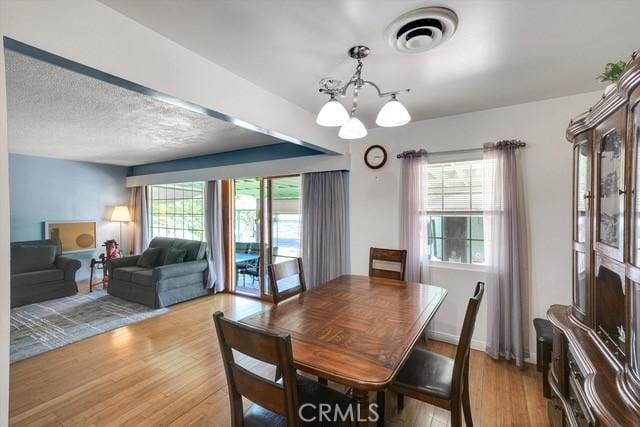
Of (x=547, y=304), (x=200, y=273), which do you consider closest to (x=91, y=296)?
(x=200, y=273)

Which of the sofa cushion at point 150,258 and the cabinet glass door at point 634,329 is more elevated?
the cabinet glass door at point 634,329

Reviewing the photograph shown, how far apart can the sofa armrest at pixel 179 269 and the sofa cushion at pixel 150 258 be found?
1.81 ft

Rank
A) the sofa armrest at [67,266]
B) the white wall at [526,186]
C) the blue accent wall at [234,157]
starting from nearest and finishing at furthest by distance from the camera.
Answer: the white wall at [526,186] → the blue accent wall at [234,157] → the sofa armrest at [67,266]

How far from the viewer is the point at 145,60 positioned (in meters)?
Answer: 1.45

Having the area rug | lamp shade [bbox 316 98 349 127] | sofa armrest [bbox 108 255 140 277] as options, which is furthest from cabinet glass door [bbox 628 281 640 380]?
sofa armrest [bbox 108 255 140 277]

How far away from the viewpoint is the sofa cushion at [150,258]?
14.9 ft

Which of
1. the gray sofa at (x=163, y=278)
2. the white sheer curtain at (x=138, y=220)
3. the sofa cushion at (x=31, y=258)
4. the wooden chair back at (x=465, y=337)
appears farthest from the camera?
the white sheer curtain at (x=138, y=220)

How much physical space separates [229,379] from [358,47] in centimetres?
183

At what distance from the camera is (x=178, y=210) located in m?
5.64

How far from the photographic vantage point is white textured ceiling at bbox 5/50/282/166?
6.95 feet

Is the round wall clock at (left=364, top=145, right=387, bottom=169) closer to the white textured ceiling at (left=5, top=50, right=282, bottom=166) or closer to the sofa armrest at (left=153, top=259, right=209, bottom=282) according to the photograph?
the white textured ceiling at (left=5, top=50, right=282, bottom=166)

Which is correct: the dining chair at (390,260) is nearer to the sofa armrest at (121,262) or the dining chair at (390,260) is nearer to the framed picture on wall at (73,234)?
the sofa armrest at (121,262)

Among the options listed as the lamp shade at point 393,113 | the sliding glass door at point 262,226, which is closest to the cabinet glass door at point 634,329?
the lamp shade at point 393,113

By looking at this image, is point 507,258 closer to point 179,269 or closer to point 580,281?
point 580,281
